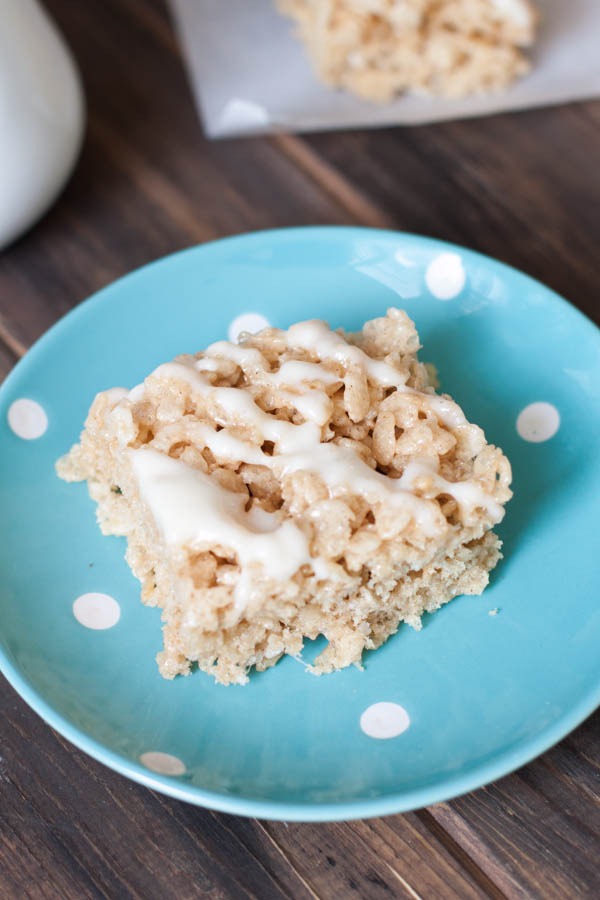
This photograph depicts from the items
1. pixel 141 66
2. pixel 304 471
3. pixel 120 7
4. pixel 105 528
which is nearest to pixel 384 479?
pixel 304 471

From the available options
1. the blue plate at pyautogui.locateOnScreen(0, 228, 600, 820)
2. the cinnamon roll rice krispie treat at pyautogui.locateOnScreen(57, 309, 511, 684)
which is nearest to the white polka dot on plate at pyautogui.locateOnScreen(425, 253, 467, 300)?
the blue plate at pyautogui.locateOnScreen(0, 228, 600, 820)

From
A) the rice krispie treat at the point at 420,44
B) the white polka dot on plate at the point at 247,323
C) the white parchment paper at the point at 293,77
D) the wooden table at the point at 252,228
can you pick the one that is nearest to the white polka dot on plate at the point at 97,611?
the wooden table at the point at 252,228

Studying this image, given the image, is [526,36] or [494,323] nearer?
[494,323]

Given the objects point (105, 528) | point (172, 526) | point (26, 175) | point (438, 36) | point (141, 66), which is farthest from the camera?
point (141, 66)

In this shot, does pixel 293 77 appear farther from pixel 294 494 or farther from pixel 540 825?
pixel 540 825

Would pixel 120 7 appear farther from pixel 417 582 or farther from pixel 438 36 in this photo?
pixel 417 582

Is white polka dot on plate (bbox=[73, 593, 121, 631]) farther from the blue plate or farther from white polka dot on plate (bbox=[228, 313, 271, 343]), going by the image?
white polka dot on plate (bbox=[228, 313, 271, 343])
